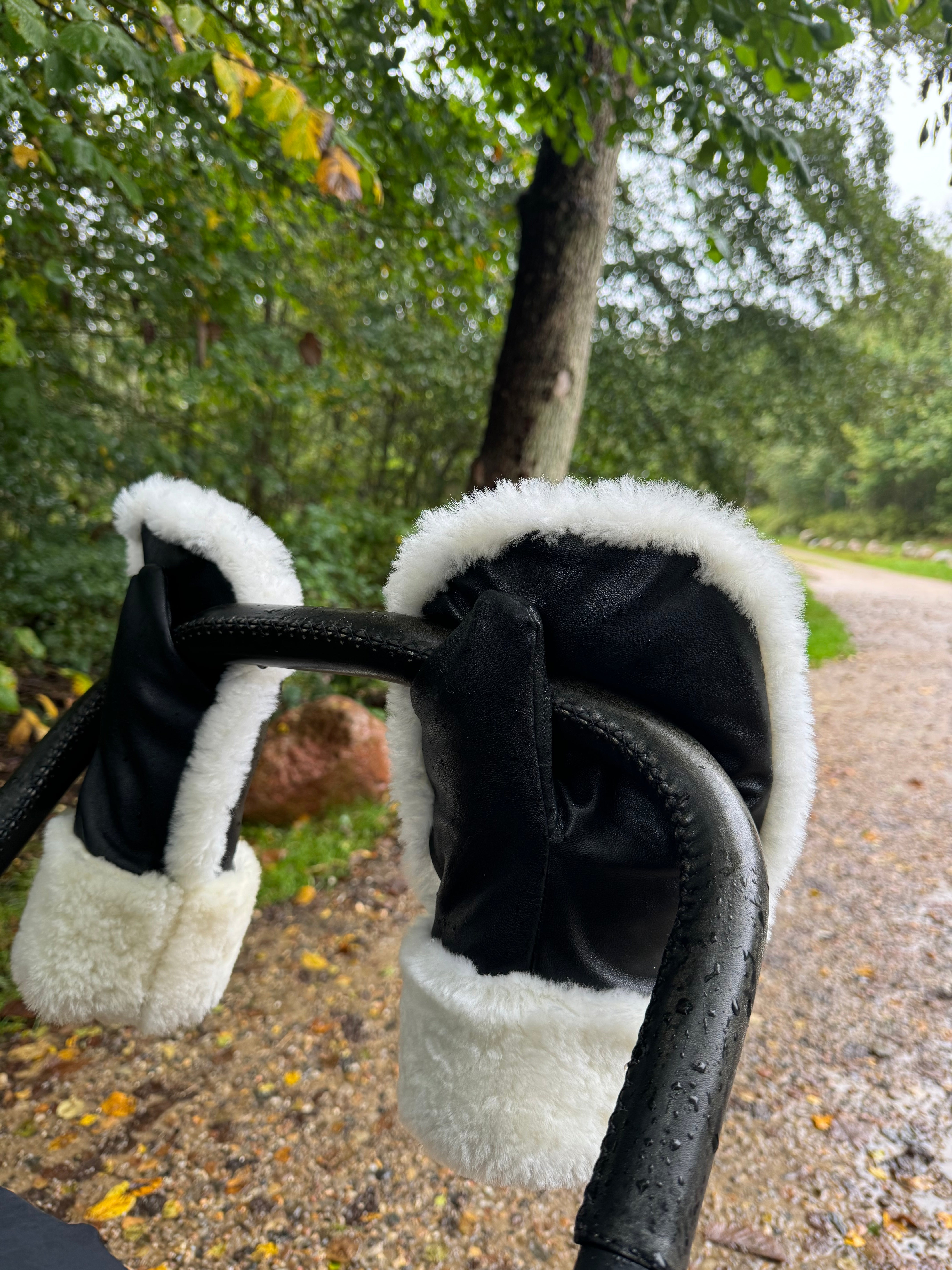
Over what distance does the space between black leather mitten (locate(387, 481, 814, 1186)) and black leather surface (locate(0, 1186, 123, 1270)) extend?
1.31 feet

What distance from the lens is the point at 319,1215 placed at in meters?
2.47

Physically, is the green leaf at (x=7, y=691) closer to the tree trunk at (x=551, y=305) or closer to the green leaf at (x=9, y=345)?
the green leaf at (x=9, y=345)

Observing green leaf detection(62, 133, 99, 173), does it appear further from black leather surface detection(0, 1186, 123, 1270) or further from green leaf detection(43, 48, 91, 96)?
black leather surface detection(0, 1186, 123, 1270)

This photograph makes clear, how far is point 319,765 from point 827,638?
8.78 meters

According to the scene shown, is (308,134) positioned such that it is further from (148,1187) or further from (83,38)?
(148,1187)

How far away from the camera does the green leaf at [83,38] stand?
1.88m

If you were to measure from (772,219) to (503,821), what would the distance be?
345 inches

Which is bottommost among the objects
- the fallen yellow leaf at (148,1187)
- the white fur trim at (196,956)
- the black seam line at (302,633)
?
the fallen yellow leaf at (148,1187)

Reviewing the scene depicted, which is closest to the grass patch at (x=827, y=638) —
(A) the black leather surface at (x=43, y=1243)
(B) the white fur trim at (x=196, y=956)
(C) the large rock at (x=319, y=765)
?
(C) the large rock at (x=319, y=765)

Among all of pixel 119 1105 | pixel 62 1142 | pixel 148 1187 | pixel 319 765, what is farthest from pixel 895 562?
pixel 62 1142

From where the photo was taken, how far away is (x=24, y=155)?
111 inches

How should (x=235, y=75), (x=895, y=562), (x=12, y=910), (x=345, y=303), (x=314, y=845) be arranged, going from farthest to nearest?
(x=895, y=562) < (x=345, y=303) < (x=314, y=845) < (x=12, y=910) < (x=235, y=75)

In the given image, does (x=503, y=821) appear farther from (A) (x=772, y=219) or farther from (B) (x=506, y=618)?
(A) (x=772, y=219)

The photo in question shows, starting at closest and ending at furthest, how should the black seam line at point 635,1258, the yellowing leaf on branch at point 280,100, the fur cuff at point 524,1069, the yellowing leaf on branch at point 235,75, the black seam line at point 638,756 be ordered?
the black seam line at point 635,1258
the black seam line at point 638,756
the fur cuff at point 524,1069
the yellowing leaf on branch at point 235,75
the yellowing leaf on branch at point 280,100
